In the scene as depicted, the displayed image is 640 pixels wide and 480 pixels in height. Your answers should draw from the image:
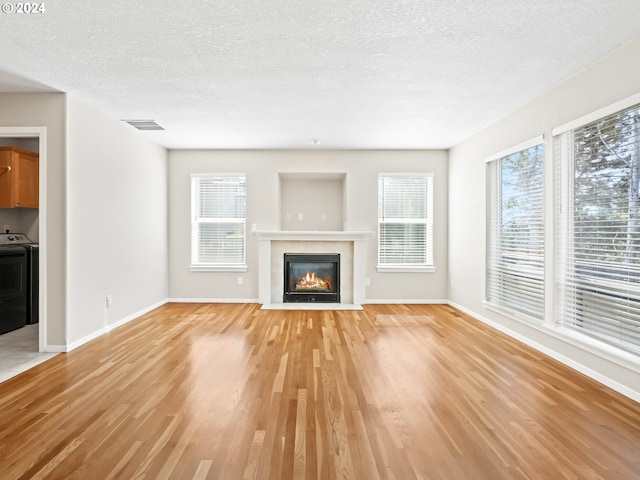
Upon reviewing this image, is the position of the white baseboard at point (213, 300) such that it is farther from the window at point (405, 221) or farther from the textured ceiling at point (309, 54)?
the textured ceiling at point (309, 54)

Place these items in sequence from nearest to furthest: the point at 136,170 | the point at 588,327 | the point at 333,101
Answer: the point at 588,327, the point at 333,101, the point at 136,170

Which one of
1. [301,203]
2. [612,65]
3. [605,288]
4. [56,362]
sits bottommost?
[56,362]

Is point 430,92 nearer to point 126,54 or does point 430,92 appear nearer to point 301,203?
point 126,54

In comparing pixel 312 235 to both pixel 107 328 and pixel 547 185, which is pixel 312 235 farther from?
pixel 547 185

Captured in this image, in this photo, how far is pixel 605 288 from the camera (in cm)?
287

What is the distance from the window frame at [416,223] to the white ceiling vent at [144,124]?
135 inches

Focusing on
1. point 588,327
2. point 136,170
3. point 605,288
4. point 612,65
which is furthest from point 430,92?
point 136,170

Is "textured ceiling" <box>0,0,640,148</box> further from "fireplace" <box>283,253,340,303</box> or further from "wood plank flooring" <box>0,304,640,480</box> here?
"wood plank flooring" <box>0,304,640,480</box>

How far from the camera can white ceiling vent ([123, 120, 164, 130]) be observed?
4484mm

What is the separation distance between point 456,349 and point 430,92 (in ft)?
8.43

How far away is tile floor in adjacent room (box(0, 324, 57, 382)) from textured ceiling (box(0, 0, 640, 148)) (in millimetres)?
2540

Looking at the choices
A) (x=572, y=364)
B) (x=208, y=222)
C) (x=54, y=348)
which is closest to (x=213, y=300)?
(x=208, y=222)

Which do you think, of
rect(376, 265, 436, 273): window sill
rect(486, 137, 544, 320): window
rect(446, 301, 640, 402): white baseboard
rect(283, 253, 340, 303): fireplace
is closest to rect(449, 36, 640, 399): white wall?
rect(446, 301, 640, 402): white baseboard

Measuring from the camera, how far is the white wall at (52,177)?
11.5ft
